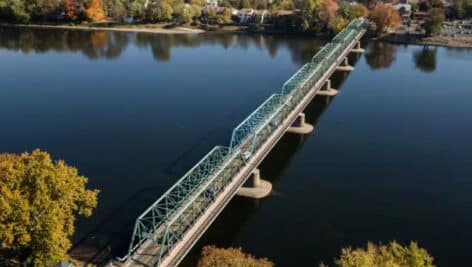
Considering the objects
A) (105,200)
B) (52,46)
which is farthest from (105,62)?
(105,200)

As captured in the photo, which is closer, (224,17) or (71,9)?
(71,9)

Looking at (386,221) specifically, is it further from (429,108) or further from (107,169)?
(429,108)

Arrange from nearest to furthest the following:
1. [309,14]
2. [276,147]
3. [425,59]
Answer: [276,147]
[425,59]
[309,14]

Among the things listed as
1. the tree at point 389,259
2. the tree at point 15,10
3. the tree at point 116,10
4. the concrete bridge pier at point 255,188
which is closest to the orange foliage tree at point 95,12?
the tree at point 116,10

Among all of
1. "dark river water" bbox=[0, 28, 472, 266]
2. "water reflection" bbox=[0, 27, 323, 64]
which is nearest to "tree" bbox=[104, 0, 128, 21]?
"water reflection" bbox=[0, 27, 323, 64]

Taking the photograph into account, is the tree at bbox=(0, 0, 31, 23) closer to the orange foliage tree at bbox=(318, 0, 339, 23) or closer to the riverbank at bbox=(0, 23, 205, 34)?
the riverbank at bbox=(0, 23, 205, 34)

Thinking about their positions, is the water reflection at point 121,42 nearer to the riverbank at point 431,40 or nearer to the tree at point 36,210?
the riverbank at point 431,40

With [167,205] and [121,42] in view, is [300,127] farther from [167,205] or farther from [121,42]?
[121,42]

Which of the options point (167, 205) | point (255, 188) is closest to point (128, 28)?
point (255, 188)
